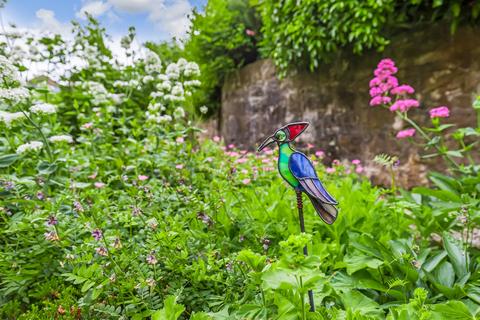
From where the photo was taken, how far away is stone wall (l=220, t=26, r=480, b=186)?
2604 millimetres

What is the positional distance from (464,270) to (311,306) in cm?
71

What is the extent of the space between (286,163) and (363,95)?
2.63 meters

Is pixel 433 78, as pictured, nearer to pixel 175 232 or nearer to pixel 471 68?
pixel 471 68

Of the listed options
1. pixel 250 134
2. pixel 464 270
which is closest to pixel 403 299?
pixel 464 270

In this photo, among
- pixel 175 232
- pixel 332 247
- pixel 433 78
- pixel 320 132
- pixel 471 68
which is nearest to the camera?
pixel 175 232

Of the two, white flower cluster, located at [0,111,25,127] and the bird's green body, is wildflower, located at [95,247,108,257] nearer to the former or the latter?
the bird's green body

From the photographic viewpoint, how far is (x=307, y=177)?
883mm

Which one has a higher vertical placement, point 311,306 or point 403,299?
point 311,306

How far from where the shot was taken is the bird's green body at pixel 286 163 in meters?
0.91

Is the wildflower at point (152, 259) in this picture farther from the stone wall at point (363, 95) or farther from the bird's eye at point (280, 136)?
the stone wall at point (363, 95)

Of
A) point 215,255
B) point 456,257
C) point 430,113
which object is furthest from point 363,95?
point 215,255

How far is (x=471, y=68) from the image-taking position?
2523 mm

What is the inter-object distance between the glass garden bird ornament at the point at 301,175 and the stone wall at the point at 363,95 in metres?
1.88

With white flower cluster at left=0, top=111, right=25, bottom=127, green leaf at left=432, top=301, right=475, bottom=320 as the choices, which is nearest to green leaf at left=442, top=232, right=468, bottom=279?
green leaf at left=432, top=301, right=475, bottom=320
